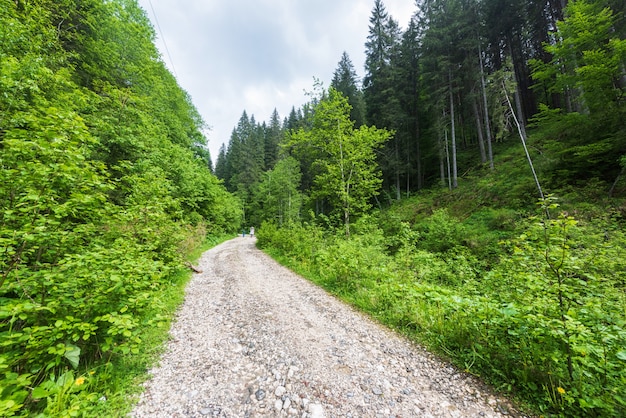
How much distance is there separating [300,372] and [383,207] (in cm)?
1929

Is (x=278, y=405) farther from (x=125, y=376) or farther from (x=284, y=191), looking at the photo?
(x=284, y=191)

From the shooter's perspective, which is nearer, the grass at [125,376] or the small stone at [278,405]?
the grass at [125,376]

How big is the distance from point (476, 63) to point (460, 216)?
12.4m

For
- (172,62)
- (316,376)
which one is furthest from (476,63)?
(316,376)

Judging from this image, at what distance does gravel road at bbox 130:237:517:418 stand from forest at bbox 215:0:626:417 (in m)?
0.50

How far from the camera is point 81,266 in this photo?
2686 millimetres

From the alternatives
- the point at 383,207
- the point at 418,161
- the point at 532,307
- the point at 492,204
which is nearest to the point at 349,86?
the point at 418,161

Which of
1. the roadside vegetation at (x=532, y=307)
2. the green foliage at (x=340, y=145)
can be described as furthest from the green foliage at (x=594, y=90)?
the green foliage at (x=340, y=145)

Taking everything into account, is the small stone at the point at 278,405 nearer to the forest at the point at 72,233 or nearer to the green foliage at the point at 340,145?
the forest at the point at 72,233

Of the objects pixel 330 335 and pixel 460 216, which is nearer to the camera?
pixel 330 335

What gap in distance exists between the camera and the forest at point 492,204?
2449 millimetres

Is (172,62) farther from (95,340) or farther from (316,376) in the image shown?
(316,376)

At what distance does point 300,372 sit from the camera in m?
2.83

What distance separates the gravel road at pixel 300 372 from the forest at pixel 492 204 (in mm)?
502
